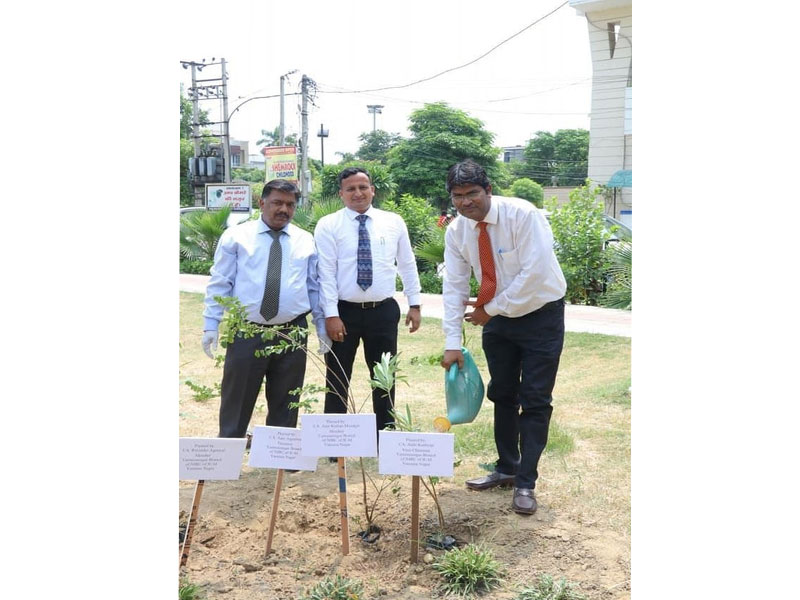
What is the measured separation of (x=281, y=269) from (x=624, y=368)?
4.56 meters

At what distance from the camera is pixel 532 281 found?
3551mm

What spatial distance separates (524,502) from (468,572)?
779 millimetres

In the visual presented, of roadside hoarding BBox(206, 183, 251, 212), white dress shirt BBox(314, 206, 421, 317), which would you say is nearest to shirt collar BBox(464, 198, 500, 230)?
white dress shirt BBox(314, 206, 421, 317)

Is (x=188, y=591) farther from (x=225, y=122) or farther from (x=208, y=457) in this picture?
(x=225, y=122)

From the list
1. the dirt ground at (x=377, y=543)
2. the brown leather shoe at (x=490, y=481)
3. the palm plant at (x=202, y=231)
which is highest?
the palm plant at (x=202, y=231)

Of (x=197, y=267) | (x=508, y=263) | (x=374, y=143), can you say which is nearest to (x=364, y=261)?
(x=508, y=263)

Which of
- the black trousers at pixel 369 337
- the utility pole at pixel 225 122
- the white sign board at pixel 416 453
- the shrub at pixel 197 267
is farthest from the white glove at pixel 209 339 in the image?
the utility pole at pixel 225 122

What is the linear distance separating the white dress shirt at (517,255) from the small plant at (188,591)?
5.54ft

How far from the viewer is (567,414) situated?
5.72m

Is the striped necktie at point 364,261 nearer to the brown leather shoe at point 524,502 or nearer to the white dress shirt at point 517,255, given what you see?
the white dress shirt at point 517,255

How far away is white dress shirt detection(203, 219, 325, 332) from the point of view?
3932 millimetres

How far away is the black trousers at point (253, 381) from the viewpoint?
3969 mm

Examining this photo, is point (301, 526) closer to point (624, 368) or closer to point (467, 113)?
point (624, 368)
